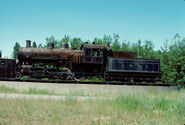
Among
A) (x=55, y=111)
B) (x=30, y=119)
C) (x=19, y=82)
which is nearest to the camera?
(x=30, y=119)

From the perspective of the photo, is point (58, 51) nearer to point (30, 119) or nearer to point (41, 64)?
point (41, 64)

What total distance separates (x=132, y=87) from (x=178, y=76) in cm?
1178

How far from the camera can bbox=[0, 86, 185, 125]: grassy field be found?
5.47 meters

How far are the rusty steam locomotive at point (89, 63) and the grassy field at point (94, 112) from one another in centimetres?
756

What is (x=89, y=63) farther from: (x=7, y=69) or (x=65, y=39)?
(x=65, y=39)

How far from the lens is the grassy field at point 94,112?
17.9 feet

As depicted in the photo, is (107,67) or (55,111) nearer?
(55,111)

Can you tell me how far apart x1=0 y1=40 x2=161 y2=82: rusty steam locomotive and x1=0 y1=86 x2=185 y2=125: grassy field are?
24.8ft

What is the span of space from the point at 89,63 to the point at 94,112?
370 inches

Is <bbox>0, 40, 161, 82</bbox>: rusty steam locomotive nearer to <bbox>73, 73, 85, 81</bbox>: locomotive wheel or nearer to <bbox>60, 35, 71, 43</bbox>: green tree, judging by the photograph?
<bbox>73, 73, 85, 81</bbox>: locomotive wheel

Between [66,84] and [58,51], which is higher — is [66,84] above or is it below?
below

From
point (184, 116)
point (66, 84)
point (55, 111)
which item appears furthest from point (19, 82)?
point (184, 116)

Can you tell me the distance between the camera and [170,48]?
81.1 feet

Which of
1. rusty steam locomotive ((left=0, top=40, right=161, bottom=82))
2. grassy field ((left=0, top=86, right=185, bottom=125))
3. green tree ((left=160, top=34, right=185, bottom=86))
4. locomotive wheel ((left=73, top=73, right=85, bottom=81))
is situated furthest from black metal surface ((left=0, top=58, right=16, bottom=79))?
green tree ((left=160, top=34, right=185, bottom=86))
